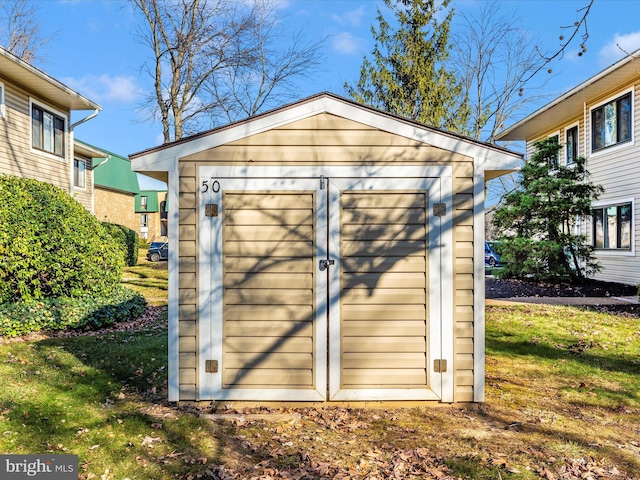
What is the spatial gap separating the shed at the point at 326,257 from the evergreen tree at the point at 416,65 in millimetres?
11690

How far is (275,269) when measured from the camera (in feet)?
14.5

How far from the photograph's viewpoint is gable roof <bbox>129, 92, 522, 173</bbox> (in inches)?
174

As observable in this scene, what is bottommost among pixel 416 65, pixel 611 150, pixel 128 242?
pixel 128 242

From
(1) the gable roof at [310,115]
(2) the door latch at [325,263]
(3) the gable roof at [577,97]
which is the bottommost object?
(2) the door latch at [325,263]

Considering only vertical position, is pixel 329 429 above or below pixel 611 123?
below

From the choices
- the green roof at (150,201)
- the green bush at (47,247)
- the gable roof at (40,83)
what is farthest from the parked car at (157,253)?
the green roof at (150,201)

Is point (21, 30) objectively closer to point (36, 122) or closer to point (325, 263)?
point (36, 122)

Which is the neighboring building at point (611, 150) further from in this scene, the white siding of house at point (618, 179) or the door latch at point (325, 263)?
the door latch at point (325, 263)

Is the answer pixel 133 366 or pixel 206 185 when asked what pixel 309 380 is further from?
pixel 133 366

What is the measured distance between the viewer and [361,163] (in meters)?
4.45

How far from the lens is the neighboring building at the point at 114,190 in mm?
26812

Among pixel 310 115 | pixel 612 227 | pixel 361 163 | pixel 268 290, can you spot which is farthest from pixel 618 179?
pixel 268 290

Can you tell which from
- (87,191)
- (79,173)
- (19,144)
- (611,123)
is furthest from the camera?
(87,191)

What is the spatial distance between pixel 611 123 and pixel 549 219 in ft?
10.2
